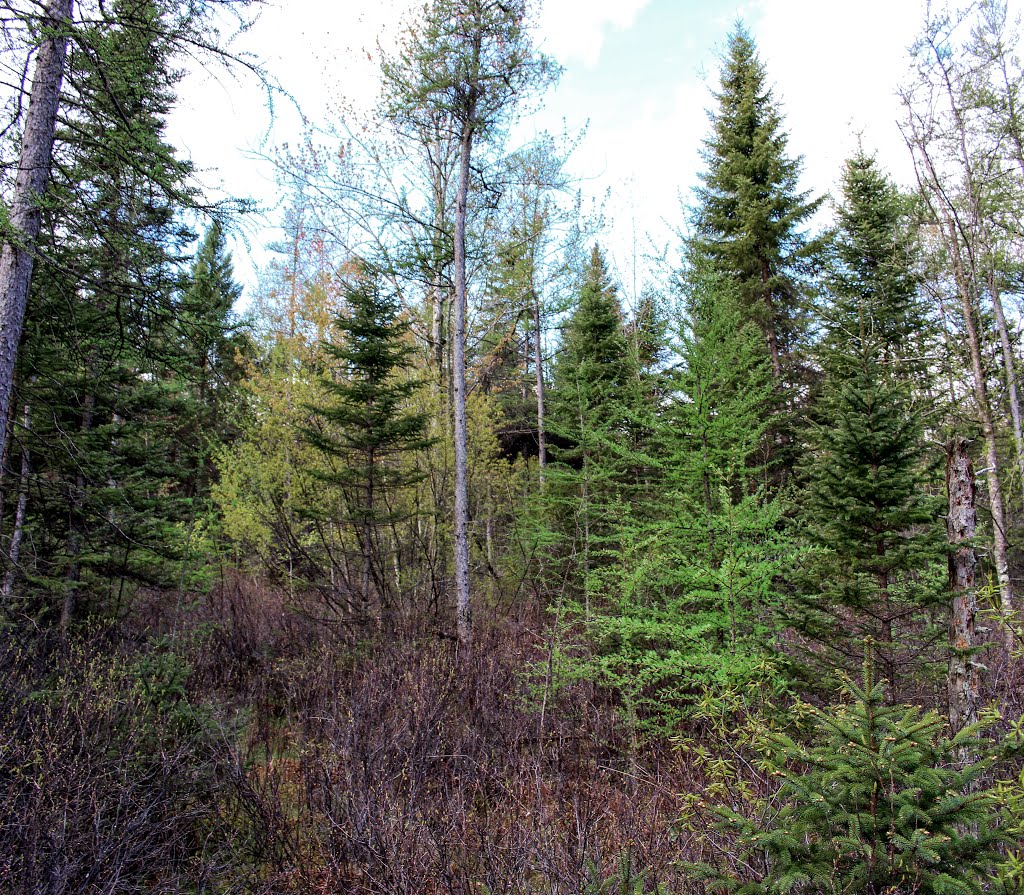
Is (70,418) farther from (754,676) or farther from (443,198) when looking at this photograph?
(754,676)

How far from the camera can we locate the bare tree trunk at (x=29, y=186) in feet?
14.5

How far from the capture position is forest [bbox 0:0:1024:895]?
3.26 metres

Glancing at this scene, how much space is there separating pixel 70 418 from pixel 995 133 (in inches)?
636

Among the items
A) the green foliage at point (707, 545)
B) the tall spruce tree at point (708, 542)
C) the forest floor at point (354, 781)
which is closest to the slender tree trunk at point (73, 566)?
the forest floor at point (354, 781)

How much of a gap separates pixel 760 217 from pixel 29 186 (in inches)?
531

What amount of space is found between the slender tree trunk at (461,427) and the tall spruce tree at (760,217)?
6105 mm

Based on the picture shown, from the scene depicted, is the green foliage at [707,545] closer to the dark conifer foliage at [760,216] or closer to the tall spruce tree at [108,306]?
the tall spruce tree at [108,306]

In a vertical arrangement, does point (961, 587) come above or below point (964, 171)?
below

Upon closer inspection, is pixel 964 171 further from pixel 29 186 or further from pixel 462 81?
pixel 29 186

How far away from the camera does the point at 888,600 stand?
4195mm

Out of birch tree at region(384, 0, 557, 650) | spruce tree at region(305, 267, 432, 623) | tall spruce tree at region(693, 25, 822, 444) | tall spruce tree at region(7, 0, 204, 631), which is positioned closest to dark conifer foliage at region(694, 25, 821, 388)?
tall spruce tree at region(693, 25, 822, 444)

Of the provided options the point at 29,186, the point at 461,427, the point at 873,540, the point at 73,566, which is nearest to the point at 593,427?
the point at 461,427

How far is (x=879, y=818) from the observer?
6.93ft

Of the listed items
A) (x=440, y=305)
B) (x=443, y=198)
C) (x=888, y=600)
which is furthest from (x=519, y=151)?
(x=888, y=600)
